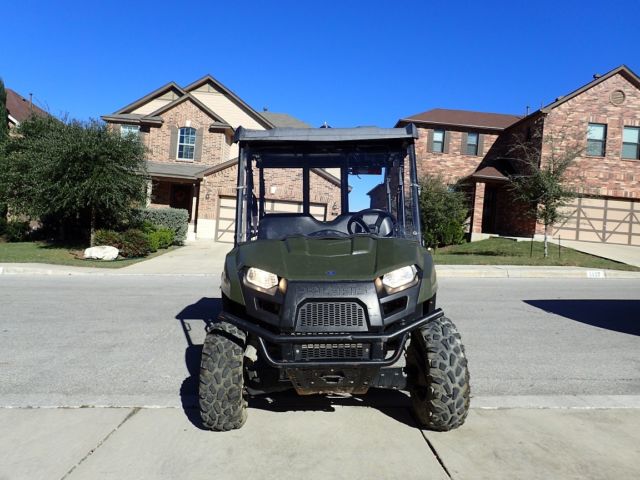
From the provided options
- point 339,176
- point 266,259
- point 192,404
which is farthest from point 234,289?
point 339,176

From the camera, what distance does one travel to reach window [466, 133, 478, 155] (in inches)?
1126

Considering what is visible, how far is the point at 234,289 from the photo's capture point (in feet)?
11.7

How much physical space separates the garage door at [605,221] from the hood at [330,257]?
77.7ft

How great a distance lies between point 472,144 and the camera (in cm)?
2861

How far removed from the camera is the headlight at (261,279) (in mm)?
3389

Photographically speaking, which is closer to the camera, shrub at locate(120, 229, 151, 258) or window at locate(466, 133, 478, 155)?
shrub at locate(120, 229, 151, 258)

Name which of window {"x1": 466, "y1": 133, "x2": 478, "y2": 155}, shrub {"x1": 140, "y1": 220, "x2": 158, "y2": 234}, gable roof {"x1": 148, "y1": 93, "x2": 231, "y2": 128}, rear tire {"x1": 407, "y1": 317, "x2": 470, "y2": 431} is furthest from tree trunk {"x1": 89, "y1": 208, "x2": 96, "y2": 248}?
window {"x1": 466, "y1": 133, "x2": 478, "y2": 155}

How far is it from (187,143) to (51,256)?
11.4 m

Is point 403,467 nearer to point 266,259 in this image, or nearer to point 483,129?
point 266,259

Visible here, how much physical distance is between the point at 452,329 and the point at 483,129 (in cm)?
2697

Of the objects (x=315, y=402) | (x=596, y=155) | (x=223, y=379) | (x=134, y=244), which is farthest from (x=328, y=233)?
(x=596, y=155)

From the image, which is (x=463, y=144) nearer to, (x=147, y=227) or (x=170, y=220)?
(x=170, y=220)

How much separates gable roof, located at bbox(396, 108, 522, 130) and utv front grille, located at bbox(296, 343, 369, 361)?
25334 millimetres

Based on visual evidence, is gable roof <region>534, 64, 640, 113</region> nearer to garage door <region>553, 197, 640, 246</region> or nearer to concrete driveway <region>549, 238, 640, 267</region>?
garage door <region>553, 197, 640, 246</region>
